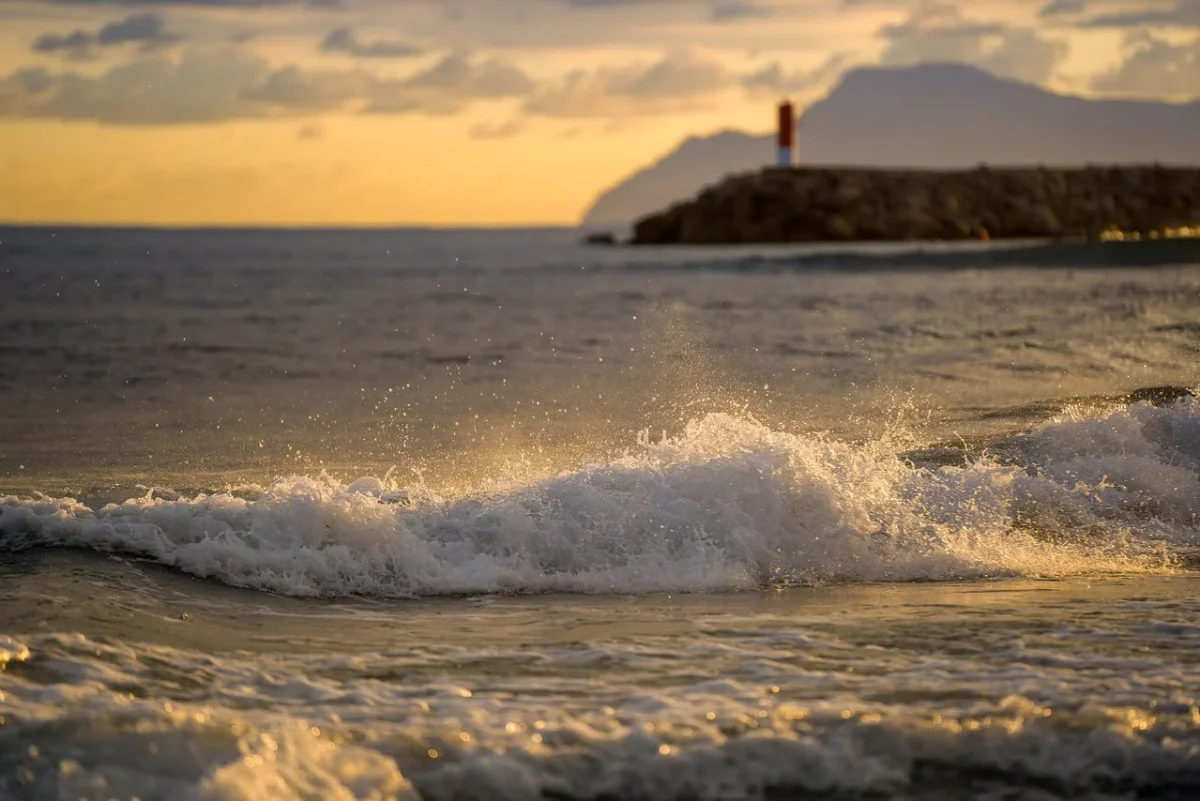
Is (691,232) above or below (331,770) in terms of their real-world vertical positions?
above

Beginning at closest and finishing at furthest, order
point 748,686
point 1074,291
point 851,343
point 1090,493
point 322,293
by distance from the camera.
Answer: point 748,686
point 1090,493
point 851,343
point 1074,291
point 322,293

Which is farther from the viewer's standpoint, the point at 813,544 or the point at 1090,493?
the point at 1090,493

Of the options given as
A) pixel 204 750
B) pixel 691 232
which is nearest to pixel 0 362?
pixel 204 750

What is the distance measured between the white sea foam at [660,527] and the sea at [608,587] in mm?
28

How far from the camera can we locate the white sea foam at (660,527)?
8.32 meters

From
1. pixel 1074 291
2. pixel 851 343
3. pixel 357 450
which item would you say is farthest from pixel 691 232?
pixel 357 450

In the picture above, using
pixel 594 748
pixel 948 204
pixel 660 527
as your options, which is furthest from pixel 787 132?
pixel 594 748

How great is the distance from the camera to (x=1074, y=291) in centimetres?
3244

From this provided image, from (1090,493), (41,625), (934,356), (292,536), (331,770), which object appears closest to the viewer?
(331,770)

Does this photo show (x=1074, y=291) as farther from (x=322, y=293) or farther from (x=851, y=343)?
(x=322, y=293)

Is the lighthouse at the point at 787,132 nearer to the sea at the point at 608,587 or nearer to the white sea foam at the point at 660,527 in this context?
the sea at the point at 608,587

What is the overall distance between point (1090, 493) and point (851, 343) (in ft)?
39.6

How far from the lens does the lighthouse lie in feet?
246

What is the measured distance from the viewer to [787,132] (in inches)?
2990
